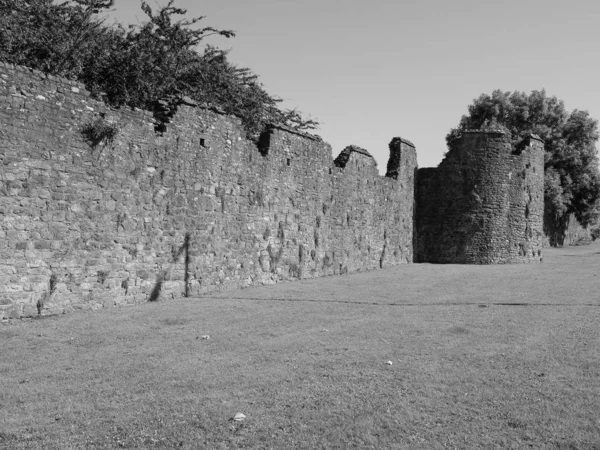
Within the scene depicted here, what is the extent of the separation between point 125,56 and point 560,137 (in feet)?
113

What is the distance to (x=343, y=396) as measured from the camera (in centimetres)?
568

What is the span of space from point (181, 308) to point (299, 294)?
3463 millimetres

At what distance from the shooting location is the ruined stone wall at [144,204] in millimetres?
9633

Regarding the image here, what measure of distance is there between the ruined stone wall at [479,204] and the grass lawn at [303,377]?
46.6 feet

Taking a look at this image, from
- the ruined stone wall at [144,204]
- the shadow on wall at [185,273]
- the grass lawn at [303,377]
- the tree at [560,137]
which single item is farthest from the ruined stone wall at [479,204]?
the tree at [560,137]

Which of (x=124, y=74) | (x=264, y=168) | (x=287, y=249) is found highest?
(x=124, y=74)

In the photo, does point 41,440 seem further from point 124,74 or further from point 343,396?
point 124,74

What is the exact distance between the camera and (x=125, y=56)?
21.5m

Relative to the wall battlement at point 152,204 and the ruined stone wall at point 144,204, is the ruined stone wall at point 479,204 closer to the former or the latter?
the wall battlement at point 152,204

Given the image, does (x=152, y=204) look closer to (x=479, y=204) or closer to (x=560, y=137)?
(x=479, y=204)

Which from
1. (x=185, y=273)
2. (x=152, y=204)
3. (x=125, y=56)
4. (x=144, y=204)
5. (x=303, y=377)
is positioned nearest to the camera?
(x=303, y=377)

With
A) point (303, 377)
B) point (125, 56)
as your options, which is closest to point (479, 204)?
point (125, 56)

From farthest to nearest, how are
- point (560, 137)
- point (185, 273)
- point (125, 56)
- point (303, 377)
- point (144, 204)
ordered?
point (560, 137) < point (125, 56) < point (185, 273) < point (144, 204) < point (303, 377)

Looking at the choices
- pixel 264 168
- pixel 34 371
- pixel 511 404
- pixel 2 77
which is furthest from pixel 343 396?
pixel 264 168
